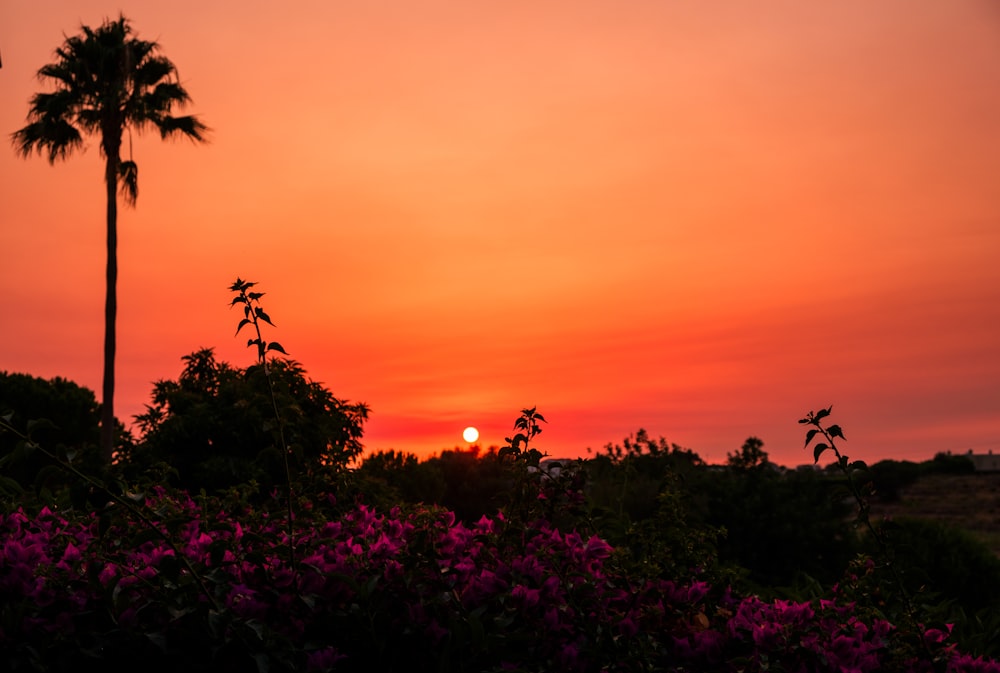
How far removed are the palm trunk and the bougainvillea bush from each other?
22.6 metres

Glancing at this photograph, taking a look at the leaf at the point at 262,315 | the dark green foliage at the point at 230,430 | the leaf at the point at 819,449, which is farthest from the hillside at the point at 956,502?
the leaf at the point at 262,315

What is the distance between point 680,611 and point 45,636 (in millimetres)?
2961

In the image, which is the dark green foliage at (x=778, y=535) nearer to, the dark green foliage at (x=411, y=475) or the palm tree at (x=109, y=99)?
the dark green foliage at (x=411, y=475)

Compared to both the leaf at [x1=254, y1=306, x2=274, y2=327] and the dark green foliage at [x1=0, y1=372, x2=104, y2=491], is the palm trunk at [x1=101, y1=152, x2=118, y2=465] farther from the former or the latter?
the leaf at [x1=254, y1=306, x2=274, y2=327]

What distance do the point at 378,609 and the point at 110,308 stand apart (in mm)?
27044

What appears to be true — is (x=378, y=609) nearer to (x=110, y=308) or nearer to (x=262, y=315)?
(x=262, y=315)

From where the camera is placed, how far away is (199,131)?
101ft

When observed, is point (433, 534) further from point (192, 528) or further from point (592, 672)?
point (192, 528)

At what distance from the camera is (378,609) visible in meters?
4.29

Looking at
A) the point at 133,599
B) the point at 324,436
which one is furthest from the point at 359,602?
the point at 324,436

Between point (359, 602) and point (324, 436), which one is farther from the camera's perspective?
point (324, 436)

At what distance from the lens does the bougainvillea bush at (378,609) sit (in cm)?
409

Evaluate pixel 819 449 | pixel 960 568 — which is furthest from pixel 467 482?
pixel 819 449

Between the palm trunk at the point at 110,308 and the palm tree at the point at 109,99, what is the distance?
2.5 inches
